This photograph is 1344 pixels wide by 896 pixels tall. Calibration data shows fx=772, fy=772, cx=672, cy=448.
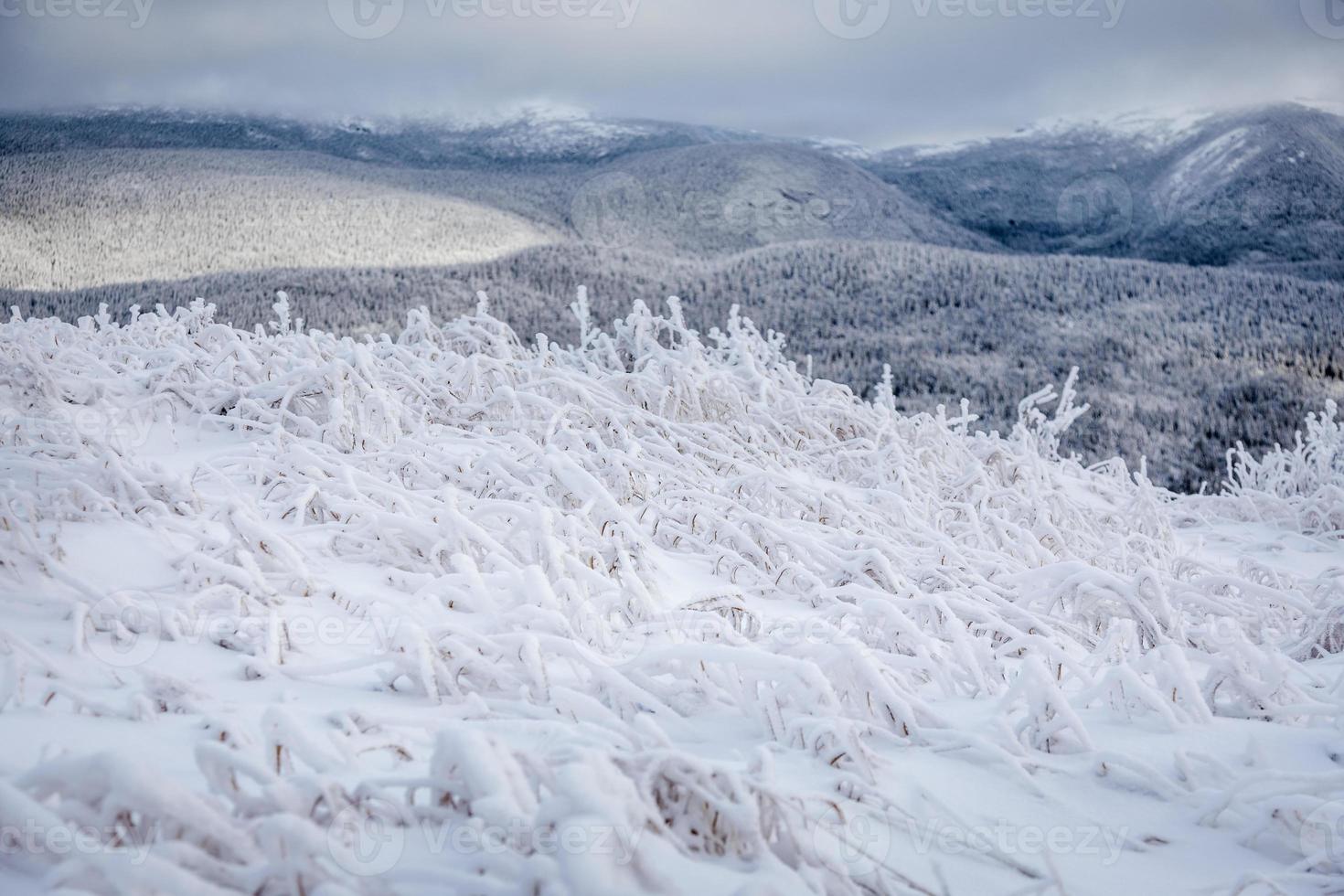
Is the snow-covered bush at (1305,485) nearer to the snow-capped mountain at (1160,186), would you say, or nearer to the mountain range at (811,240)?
the mountain range at (811,240)

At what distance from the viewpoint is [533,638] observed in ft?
5.23

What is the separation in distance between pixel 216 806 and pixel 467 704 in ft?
1.90

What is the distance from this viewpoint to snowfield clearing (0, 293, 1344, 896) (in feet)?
3.15

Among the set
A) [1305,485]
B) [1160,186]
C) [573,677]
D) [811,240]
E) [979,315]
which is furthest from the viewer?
[1160,186]

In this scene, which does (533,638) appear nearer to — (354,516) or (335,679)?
(335,679)

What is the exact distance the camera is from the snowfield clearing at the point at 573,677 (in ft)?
3.15

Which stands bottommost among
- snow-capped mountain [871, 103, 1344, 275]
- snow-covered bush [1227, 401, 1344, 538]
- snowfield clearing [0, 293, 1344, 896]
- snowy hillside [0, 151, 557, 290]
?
snow-covered bush [1227, 401, 1344, 538]

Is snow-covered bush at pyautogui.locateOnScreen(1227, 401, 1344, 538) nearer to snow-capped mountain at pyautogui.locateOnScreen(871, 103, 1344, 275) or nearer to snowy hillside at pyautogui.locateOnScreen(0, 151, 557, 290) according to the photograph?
snowy hillside at pyautogui.locateOnScreen(0, 151, 557, 290)

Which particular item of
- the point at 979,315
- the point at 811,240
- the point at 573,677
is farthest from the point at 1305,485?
the point at 811,240

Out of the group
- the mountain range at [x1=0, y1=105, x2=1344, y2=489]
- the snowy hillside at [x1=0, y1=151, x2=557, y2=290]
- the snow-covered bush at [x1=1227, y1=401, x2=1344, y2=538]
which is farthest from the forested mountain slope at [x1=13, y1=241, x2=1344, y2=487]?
the snowy hillside at [x1=0, y1=151, x2=557, y2=290]

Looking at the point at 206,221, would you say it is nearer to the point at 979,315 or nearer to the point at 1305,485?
the point at 979,315

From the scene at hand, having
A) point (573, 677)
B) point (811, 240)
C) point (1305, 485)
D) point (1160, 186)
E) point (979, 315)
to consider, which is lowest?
point (1305, 485)

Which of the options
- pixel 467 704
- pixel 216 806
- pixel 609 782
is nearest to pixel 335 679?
pixel 467 704

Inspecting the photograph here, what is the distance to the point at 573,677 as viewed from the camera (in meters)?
1.75
